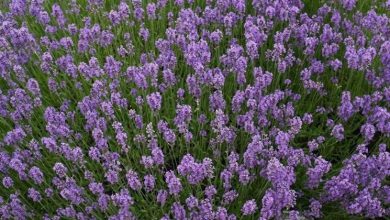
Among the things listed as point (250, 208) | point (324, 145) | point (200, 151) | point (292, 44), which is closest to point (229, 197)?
point (250, 208)

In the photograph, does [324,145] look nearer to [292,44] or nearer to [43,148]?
[292,44]

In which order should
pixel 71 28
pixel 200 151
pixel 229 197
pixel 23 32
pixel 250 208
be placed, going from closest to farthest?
1. pixel 250 208
2. pixel 229 197
3. pixel 200 151
4. pixel 23 32
5. pixel 71 28

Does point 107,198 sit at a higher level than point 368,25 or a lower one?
lower


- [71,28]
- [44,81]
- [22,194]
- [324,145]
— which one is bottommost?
[22,194]

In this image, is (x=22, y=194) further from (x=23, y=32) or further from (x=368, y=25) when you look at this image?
(x=368, y=25)

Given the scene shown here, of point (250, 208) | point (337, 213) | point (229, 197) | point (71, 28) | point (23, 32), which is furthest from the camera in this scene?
point (71, 28)

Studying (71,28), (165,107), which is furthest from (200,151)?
(71,28)

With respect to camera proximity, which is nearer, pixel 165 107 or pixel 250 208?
pixel 250 208
